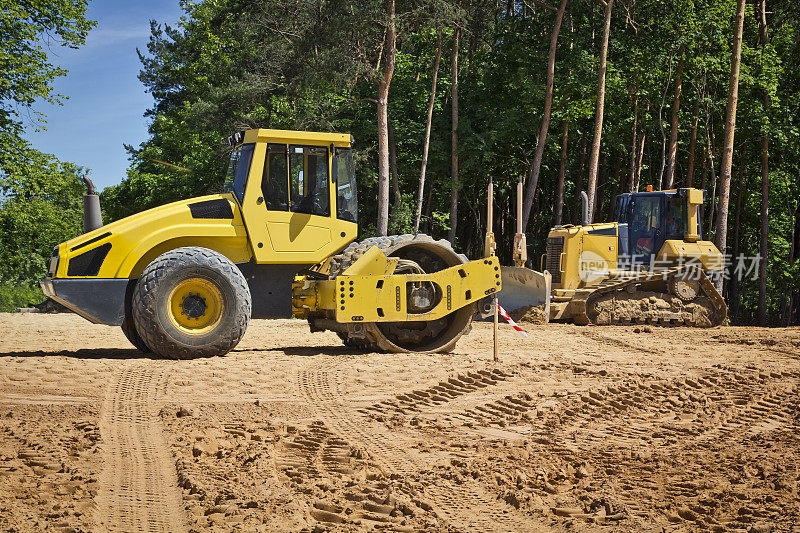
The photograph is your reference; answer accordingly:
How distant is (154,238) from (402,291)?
10.6 ft

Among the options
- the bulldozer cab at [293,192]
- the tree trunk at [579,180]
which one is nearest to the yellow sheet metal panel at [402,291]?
the bulldozer cab at [293,192]

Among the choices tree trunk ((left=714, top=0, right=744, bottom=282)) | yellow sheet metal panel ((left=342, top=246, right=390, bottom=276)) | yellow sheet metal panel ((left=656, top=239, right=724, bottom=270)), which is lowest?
yellow sheet metal panel ((left=342, top=246, right=390, bottom=276))

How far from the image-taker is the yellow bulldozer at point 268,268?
30.9 feet

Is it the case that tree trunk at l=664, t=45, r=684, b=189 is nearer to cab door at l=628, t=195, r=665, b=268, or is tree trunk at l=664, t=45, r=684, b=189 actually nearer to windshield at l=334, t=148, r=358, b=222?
cab door at l=628, t=195, r=665, b=268

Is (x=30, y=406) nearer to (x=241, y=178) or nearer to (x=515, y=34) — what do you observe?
(x=241, y=178)

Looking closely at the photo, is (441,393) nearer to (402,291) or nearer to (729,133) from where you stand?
(402,291)

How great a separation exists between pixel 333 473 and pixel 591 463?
1.99m

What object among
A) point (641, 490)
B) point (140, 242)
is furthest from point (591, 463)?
point (140, 242)

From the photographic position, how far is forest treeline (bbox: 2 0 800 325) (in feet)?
80.1

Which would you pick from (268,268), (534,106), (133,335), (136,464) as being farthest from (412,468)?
(534,106)

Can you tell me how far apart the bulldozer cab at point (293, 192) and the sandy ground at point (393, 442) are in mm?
1521

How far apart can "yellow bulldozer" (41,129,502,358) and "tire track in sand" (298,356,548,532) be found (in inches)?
54.9

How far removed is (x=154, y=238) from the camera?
31.9 feet

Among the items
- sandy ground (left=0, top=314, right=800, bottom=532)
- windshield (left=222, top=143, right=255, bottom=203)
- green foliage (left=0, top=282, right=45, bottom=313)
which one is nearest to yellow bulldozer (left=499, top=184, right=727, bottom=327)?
sandy ground (left=0, top=314, right=800, bottom=532)
